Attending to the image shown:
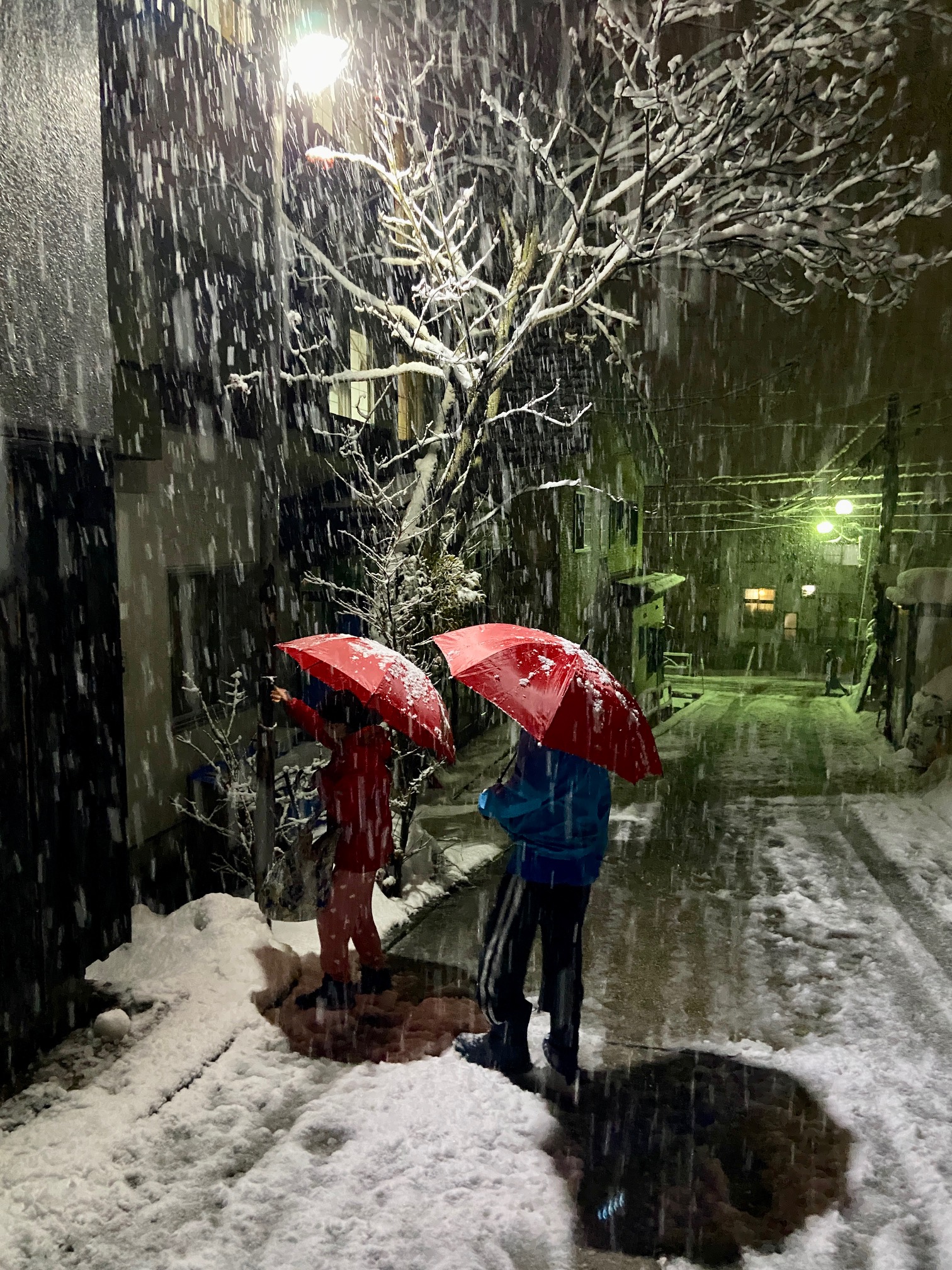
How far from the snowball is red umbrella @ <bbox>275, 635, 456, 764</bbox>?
221 centimetres

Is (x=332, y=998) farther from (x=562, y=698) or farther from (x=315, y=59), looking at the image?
(x=315, y=59)

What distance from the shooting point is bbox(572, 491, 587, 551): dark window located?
21.1 m

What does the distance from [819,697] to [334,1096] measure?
27976 millimetres

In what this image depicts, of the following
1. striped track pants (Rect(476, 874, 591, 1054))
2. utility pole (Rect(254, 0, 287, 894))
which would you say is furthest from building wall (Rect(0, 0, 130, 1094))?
striped track pants (Rect(476, 874, 591, 1054))

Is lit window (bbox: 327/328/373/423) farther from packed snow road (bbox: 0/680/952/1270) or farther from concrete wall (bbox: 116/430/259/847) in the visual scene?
packed snow road (bbox: 0/680/952/1270)

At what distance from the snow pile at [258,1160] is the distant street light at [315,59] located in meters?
6.45

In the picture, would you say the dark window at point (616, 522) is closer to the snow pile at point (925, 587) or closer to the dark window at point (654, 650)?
the dark window at point (654, 650)

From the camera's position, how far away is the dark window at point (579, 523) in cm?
2111

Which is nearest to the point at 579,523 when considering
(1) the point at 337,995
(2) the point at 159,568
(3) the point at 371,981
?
(2) the point at 159,568

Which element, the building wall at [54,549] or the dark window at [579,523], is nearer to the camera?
the building wall at [54,549]

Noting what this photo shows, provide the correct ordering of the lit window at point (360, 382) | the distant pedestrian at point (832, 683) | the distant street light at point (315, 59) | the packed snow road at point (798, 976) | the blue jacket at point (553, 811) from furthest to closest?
the distant pedestrian at point (832, 683), the lit window at point (360, 382), the distant street light at point (315, 59), the blue jacket at point (553, 811), the packed snow road at point (798, 976)

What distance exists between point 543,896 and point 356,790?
124cm

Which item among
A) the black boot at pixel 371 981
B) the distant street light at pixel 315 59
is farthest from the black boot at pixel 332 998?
the distant street light at pixel 315 59

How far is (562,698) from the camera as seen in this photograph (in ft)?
11.9
